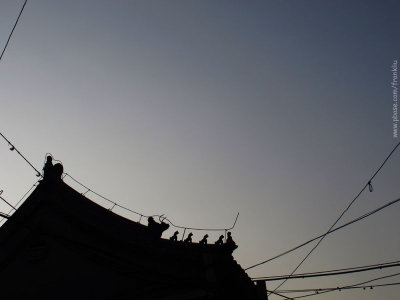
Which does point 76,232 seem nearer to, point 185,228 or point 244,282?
point 185,228

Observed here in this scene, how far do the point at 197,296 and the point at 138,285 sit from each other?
2.11 metres

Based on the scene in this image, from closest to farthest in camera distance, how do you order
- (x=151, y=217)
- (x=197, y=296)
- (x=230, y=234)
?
(x=197, y=296) → (x=230, y=234) → (x=151, y=217)

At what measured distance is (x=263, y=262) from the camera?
955cm

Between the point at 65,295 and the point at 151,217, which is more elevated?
the point at 151,217

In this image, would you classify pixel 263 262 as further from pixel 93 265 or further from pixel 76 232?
pixel 76 232

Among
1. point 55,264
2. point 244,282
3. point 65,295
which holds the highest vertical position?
point 244,282

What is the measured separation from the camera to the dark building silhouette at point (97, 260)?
9.66 m

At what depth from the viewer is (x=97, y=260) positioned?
1030 cm

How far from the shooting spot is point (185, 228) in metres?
12.7

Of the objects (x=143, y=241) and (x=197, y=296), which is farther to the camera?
(x=143, y=241)

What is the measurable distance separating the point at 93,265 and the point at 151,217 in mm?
2864

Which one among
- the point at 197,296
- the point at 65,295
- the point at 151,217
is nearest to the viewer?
the point at 197,296

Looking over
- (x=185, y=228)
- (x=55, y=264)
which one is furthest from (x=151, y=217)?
(x=55, y=264)

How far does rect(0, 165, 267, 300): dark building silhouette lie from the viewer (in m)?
9.66
